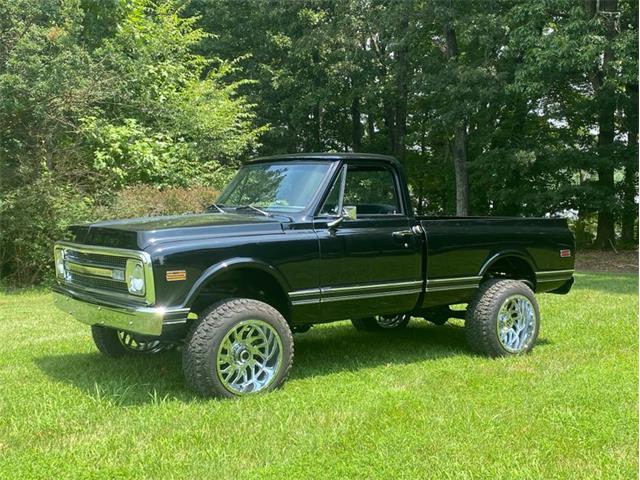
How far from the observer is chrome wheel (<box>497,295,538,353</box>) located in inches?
261

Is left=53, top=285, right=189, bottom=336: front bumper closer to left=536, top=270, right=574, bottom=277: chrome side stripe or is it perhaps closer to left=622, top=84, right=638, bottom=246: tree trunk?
left=536, top=270, right=574, bottom=277: chrome side stripe

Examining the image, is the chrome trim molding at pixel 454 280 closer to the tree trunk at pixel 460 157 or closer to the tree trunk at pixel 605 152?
the tree trunk at pixel 605 152

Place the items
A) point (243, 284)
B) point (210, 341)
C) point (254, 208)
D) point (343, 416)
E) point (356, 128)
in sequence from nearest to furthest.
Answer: point (343, 416), point (210, 341), point (243, 284), point (254, 208), point (356, 128)

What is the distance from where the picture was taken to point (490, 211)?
90.1 feet

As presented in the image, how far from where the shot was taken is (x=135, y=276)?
489 centimetres

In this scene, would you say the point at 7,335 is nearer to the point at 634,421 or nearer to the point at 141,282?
the point at 141,282

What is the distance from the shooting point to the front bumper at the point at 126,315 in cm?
477

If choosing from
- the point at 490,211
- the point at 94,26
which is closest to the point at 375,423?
the point at 94,26

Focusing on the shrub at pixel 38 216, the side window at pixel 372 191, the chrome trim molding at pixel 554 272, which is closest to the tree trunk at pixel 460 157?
the shrub at pixel 38 216

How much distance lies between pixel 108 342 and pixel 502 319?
370 cm

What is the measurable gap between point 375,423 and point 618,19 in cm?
1826

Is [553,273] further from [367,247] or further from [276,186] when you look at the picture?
[276,186]

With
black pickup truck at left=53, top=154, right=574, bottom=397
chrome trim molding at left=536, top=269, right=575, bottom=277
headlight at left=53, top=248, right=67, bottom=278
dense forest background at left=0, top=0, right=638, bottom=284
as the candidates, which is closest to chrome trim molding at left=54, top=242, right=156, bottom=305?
black pickup truck at left=53, top=154, right=574, bottom=397

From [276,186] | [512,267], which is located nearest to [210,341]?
[276,186]
